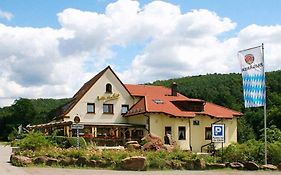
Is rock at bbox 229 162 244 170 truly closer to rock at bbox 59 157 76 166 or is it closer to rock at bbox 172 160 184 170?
rock at bbox 172 160 184 170

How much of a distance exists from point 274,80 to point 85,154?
57670 mm

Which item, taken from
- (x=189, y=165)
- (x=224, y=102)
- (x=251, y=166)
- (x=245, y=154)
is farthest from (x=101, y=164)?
(x=224, y=102)

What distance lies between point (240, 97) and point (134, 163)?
51.3m

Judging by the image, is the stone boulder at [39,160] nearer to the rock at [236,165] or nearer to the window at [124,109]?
the rock at [236,165]

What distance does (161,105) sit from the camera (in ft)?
152

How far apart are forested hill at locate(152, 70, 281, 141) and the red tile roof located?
8063mm

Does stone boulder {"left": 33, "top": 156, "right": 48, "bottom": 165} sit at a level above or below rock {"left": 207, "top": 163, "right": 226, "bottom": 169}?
above

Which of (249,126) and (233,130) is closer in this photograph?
(233,130)

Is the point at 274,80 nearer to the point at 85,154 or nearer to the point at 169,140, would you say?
the point at 169,140

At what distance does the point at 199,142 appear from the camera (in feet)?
152

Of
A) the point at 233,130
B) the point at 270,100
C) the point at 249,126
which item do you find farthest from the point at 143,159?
the point at 270,100

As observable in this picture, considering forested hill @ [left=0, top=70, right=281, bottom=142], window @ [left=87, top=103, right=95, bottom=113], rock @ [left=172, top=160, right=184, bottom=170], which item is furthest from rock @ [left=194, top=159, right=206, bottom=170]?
window @ [left=87, top=103, right=95, bottom=113]

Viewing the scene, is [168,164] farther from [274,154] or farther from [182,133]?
[182,133]

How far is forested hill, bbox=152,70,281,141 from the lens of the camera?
58.3 m
